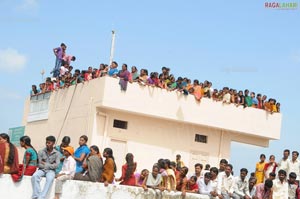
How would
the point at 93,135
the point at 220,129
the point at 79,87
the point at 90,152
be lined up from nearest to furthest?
the point at 90,152
the point at 93,135
the point at 79,87
the point at 220,129

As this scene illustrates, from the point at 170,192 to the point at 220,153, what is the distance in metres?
9.91

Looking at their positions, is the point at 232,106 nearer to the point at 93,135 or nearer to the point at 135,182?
the point at 93,135

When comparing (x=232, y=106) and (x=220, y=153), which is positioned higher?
(x=232, y=106)

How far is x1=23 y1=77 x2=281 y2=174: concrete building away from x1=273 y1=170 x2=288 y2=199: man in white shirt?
7.45 m

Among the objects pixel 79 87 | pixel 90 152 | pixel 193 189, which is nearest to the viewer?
pixel 90 152

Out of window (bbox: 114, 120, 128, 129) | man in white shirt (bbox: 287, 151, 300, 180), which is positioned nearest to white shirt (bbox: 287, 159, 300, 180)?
man in white shirt (bbox: 287, 151, 300, 180)

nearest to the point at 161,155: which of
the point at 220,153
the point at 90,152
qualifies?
the point at 220,153

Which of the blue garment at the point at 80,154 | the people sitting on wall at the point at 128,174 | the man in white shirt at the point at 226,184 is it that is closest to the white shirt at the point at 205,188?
the man in white shirt at the point at 226,184

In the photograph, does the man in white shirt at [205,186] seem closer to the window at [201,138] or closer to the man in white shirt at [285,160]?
the man in white shirt at [285,160]

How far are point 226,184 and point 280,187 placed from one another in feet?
4.34

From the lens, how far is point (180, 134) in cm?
2112

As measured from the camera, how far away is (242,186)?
41.8 feet

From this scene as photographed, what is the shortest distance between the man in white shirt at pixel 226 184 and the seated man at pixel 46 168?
3766mm

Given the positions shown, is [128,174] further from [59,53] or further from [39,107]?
[39,107]
